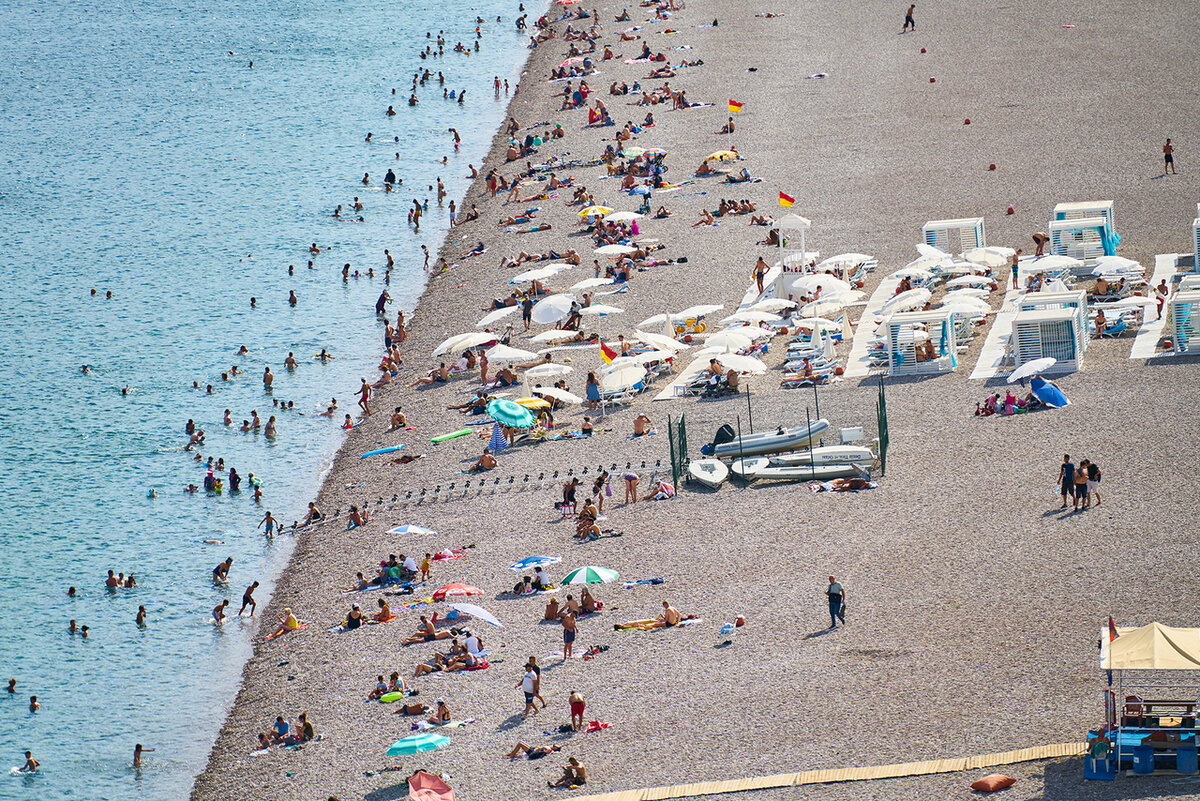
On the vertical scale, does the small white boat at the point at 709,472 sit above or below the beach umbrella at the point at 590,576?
above

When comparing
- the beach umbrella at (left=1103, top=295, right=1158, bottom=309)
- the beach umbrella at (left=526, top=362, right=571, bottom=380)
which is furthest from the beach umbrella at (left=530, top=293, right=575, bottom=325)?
the beach umbrella at (left=1103, top=295, right=1158, bottom=309)

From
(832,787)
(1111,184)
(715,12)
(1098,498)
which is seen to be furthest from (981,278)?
(715,12)

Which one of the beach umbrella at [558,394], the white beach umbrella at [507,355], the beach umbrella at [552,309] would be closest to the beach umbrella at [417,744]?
the beach umbrella at [558,394]

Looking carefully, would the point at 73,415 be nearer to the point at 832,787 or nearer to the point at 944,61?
the point at 832,787

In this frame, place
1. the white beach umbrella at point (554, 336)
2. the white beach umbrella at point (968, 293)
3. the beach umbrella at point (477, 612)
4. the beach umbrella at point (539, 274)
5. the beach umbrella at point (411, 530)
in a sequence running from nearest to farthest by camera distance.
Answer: the beach umbrella at point (477, 612) < the beach umbrella at point (411, 530) < the white beach umbrella at point (968, 293) < the white beach umbrella at point (554, 336) < the beach umbrella at point (539, 274)

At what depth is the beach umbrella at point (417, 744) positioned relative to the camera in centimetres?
2005

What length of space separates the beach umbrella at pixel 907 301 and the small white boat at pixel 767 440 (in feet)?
17.8

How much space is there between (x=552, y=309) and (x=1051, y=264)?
1213 centimetres

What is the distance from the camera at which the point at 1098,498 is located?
2402cm

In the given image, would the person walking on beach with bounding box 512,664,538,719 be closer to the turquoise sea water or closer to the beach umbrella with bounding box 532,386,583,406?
the turquoise sea water

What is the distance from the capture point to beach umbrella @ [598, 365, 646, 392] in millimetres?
31531

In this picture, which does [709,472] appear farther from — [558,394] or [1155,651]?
[1155,651]

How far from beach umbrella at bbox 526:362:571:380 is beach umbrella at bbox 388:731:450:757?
14162 millimetres

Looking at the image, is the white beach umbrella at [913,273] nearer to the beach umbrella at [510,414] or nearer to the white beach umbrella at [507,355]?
the white beach umbrella at [507,355]
